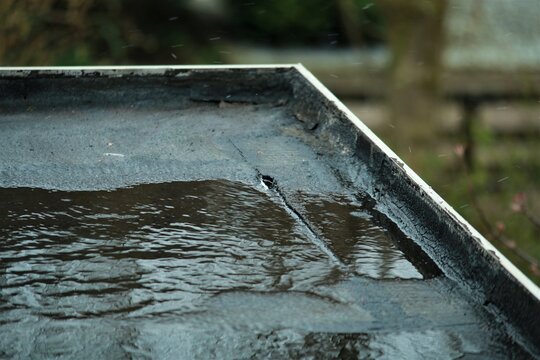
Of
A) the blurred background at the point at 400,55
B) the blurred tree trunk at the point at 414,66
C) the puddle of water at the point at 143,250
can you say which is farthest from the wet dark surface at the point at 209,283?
the blurred tree trunk at the point at 414,66

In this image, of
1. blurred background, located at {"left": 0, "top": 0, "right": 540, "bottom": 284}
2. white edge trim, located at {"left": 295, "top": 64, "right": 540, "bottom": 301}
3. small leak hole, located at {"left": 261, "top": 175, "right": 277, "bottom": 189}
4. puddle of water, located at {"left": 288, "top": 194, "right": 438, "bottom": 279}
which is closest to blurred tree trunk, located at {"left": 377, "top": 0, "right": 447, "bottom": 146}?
blurred background, located at {"left": 0, "top": 0, "right": 540, "bottom": 284}

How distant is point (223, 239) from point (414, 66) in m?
5.19

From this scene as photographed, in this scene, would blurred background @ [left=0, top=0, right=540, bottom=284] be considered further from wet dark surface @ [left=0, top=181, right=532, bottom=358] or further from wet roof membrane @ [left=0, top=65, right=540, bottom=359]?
wet dark surface @ [left=0, top=181, right=532, bottom=358]

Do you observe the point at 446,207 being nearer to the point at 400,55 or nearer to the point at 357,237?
the point at 357,237

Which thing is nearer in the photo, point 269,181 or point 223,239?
point 223,239

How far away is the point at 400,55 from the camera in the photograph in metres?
7.48

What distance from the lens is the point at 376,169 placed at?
301 centimetres

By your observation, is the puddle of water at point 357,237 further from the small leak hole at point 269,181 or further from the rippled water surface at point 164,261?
the small leak hole at point 269,181

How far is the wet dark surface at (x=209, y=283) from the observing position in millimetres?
2021

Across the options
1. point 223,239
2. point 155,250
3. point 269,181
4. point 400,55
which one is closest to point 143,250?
point 155,250

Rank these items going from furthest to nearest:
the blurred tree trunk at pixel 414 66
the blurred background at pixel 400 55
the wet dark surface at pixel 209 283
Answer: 1. the blurred tree trunk at pixel 414 66
2. the blurred background at pixel 400 55
3. the wet dark surface at pixel 209 283

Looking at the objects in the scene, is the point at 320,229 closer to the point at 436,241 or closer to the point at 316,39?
the point at 436,241

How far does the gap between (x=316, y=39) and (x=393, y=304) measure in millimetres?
6489

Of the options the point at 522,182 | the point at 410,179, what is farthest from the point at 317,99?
the point at 522,182
